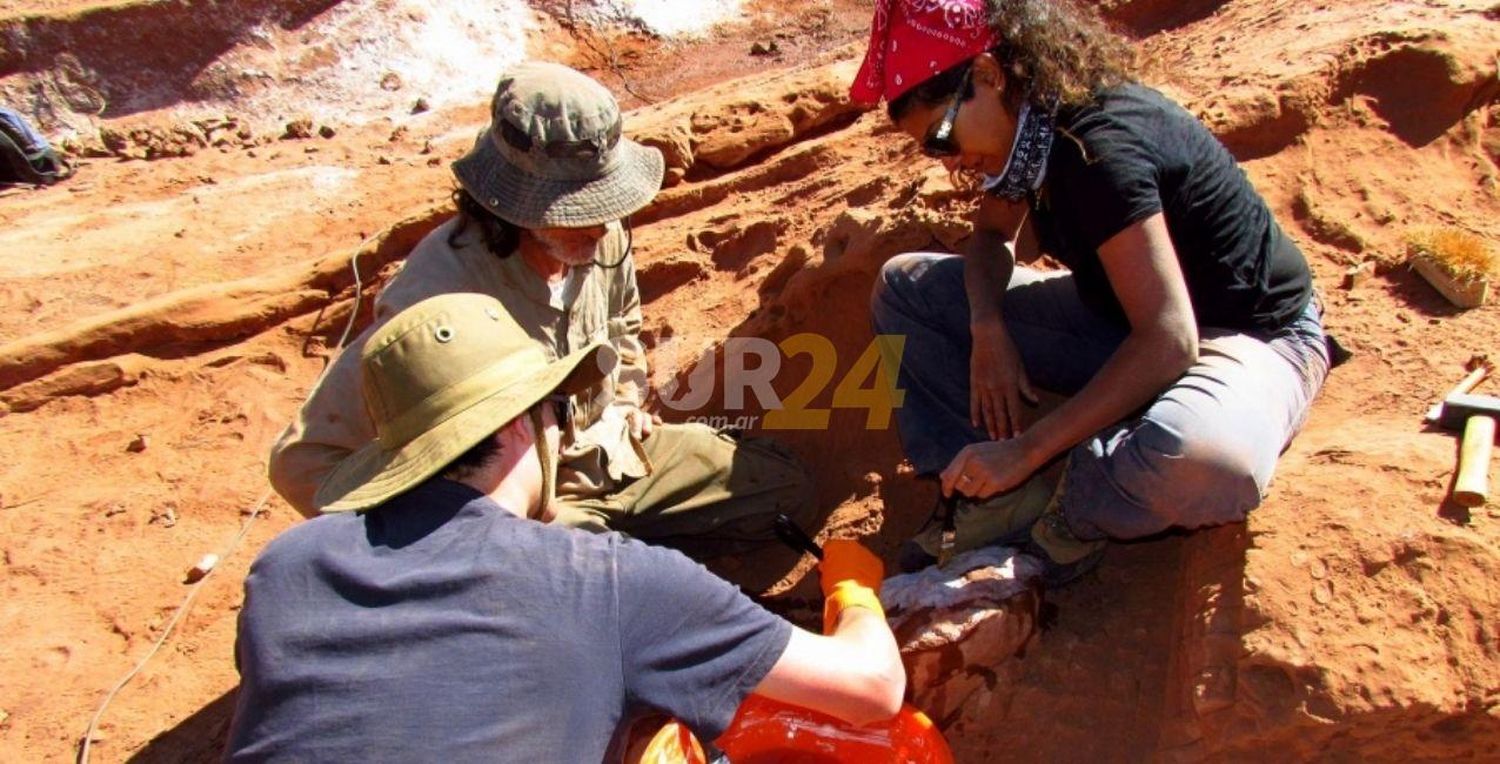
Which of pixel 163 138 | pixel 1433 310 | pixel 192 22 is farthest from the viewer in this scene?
pixel 192 22

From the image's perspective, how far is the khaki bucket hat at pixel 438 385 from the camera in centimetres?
155

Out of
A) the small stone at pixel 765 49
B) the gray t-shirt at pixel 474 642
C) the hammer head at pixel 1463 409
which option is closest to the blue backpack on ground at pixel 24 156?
the small stone at pixel 765 49

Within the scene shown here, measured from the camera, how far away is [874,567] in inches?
78.2

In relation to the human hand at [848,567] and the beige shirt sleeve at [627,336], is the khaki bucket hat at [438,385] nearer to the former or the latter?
the human hand at [848,567]

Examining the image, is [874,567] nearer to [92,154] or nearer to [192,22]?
[92,154]

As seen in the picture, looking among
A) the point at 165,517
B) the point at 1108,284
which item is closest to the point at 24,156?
the point at 165,517

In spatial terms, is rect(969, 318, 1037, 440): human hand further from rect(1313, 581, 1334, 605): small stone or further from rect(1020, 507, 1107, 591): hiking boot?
rect(1313, 581, 1334, 605): small stone

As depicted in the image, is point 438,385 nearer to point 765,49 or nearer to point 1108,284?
point 1108,284

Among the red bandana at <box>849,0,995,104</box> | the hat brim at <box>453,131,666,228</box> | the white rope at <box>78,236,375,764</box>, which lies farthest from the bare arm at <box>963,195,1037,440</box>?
the white rope at <box>78,236,375,764</box>

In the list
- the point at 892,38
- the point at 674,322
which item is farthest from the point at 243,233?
the point at 892,38

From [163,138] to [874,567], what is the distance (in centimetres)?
540

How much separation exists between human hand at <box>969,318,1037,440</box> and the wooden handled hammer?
2.55 feet

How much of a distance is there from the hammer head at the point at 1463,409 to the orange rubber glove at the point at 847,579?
1145 millimetres

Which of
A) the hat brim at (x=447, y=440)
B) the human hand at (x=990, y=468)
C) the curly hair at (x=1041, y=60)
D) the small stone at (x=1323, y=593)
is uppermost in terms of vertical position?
the curly hair at (x=1041, y=60)
